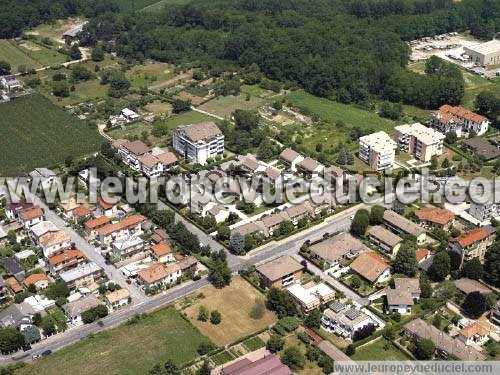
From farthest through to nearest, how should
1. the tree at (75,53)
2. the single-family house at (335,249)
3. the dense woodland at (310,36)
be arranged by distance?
the tree at (75,53), the dense woodland at (310,36), the single-family house at (335,249)

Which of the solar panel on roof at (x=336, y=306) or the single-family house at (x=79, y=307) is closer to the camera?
the solar panel on roof at (x=336, y=306)

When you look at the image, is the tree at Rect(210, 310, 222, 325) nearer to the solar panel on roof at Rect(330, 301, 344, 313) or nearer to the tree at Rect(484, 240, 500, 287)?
the solar panel on roof at Rect(330, 301, 344, 313)

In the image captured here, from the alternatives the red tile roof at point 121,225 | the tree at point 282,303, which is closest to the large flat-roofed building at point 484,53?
the red tile roof at point 121,225

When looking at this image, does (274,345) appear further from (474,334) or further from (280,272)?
(474,334)

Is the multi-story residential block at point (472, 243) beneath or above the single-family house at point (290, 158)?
above

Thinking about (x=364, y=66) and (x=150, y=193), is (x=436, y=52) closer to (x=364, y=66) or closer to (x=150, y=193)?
(x=364, y=66)

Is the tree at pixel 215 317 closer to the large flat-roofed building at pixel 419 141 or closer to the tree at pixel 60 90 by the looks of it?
the large flat-roofed building at pixel 419 141

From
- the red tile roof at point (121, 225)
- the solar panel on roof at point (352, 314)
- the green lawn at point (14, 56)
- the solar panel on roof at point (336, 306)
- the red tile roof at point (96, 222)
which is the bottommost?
the green lawn at point (14, 56)
